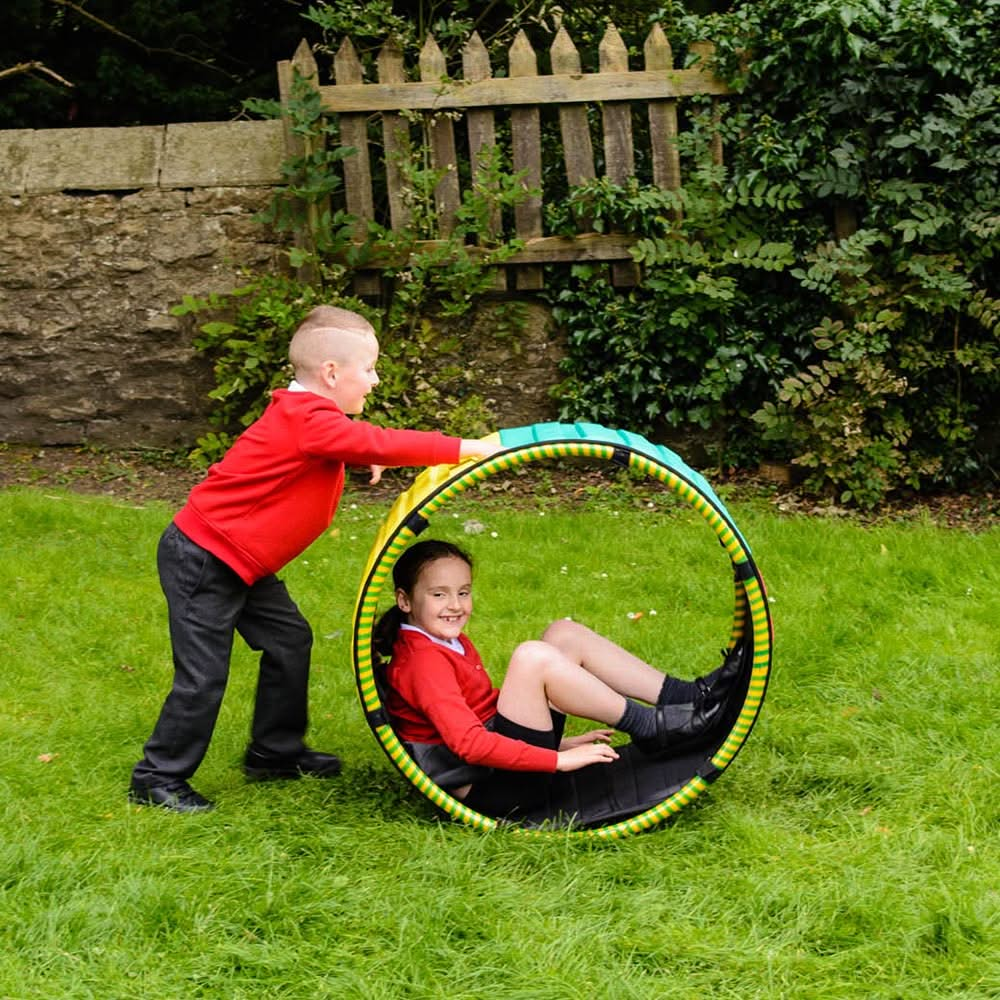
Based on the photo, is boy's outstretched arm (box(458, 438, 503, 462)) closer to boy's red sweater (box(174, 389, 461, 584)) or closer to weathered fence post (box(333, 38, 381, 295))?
boy's red sweater (box(174, 389, 461, 584))

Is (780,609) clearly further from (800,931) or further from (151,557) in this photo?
(151,557)

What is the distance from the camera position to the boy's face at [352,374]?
349 centimetres

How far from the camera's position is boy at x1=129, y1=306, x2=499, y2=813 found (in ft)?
11.1

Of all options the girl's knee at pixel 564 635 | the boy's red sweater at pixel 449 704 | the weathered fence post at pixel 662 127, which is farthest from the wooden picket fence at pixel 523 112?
the boy's red sweater at pixel 449 704

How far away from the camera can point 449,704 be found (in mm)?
3502

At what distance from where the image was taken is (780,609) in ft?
16.7

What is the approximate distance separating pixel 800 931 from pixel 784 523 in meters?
3.32

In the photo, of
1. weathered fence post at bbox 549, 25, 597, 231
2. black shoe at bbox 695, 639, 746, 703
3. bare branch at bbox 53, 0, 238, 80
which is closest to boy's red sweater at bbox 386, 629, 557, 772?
black shoe at bbox 695, 639, 746, 703

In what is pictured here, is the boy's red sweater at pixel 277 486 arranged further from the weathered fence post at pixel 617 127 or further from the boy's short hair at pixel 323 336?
the weathered fence post at pixel 617 127

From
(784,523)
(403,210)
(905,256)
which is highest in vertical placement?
(403,210)

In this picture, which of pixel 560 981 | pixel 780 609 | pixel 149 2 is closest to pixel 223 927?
pixel 560 981

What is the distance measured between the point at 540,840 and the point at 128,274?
5.10 m

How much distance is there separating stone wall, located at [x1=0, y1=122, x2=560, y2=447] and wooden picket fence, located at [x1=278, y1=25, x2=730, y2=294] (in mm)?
446

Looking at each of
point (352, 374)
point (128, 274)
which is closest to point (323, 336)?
point (352, 374)
